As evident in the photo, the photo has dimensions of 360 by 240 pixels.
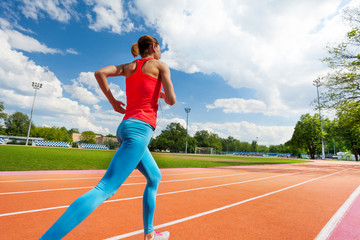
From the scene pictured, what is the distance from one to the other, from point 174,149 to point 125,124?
93.5 m

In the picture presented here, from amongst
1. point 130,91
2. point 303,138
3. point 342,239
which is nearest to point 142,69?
point 130,91

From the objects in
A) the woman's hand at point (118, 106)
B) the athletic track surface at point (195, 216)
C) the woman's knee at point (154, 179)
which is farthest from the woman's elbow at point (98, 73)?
the athletic track surface at point (195, 216)

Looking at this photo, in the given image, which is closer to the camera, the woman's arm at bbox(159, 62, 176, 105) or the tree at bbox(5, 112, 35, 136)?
the woman's arm at bbox(159, 62, 176, 105)

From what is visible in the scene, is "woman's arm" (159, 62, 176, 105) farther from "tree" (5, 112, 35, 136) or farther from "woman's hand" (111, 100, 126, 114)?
"tree" (5, 112, 35, 136)

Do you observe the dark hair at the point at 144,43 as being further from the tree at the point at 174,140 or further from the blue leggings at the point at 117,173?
the tree at the point at 174,140

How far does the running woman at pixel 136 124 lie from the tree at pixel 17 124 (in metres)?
114

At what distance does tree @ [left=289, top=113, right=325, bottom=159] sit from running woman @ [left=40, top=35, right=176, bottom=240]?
214 feet

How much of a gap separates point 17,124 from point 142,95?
11924cm

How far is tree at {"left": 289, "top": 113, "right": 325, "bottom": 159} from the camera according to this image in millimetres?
56000

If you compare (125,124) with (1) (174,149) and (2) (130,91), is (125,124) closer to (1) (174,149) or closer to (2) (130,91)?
(2) (130,91)

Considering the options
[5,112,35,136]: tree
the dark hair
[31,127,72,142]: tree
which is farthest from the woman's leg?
[5,112,35,136]: tree

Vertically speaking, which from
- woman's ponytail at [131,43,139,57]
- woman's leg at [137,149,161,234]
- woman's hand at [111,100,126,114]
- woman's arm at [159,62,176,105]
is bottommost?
woman's leg at [137,149,161,234]

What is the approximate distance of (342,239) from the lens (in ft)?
8.93

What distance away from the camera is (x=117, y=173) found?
→ 157 cm
